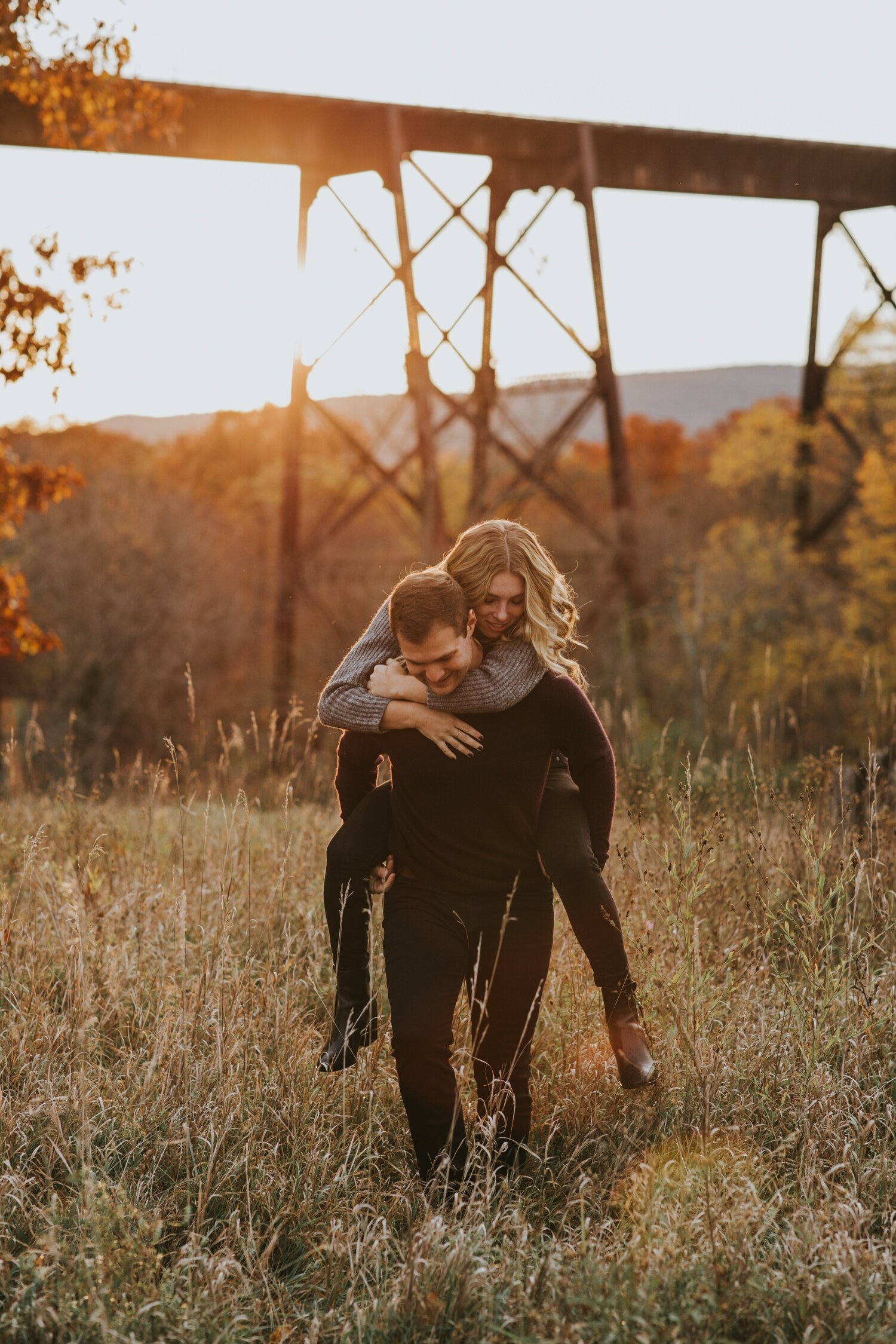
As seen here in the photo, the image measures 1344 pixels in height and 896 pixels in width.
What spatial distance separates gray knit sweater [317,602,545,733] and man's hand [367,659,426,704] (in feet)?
0.07

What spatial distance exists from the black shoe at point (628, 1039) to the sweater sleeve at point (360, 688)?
890 mm

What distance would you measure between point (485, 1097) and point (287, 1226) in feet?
1.82

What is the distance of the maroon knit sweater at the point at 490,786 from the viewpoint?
2.80 meters

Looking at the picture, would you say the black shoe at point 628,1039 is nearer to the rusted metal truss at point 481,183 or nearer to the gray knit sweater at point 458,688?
the gray knit sweater at point 458,688

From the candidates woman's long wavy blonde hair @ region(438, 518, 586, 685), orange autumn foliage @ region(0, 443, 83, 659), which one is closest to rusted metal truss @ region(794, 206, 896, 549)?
orange autumn foliage @ region(0, 443, 83, 659)

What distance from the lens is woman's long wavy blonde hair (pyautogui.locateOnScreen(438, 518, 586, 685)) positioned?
2.90 metres

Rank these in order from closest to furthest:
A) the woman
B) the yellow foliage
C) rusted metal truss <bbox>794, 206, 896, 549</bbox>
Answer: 1. the woman
2. rusted metal truss <bbox>794, 206, 896, 549</bbox>
3. the yellow foliage

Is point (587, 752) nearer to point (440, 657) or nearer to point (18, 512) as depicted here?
point (440, 657)

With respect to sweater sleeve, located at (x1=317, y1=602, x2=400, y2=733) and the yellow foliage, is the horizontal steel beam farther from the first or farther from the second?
the yellow foliage

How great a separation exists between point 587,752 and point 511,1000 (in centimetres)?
63

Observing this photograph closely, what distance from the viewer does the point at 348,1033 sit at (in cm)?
295

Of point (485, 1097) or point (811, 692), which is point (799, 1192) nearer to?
point (485, 1097)

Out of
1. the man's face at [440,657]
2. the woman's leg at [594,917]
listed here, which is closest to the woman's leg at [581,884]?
the woman's leg at [594,917]

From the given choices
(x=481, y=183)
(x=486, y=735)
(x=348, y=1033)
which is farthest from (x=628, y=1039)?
(x=481, y=183)
